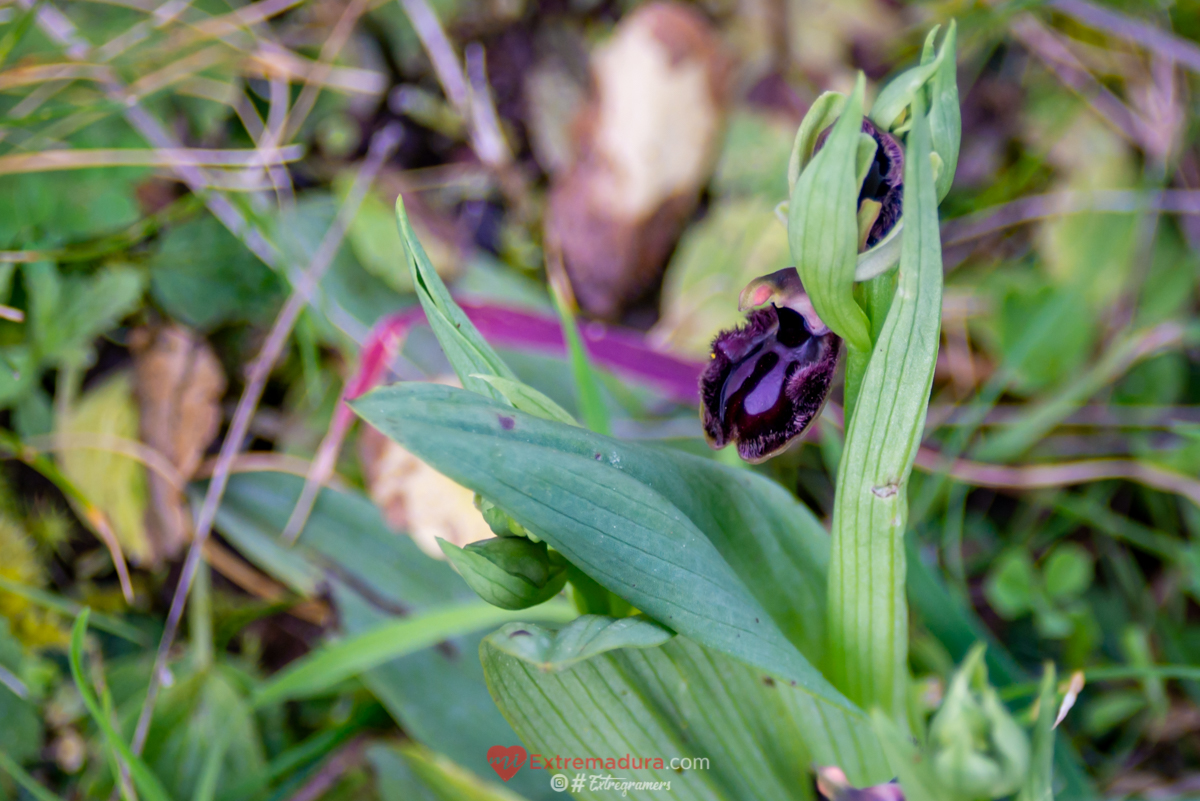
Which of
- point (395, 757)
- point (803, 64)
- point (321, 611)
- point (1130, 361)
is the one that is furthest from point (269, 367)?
point (1130, 361)

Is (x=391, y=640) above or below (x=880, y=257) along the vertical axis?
below

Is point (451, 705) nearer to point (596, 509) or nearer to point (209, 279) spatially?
point (596, 509)

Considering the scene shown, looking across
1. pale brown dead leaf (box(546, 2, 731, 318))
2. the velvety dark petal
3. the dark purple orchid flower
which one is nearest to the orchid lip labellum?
the velvety dark petal

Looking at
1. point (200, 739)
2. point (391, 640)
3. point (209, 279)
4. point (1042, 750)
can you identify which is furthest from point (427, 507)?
point (1042, 750)

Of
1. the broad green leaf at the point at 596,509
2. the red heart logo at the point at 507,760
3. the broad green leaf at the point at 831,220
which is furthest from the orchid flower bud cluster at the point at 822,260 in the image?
the red heart logo at the point at 507,760

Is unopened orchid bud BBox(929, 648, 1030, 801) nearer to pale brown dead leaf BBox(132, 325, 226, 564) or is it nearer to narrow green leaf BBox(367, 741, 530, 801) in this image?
narrow green leaf BBox(367, 741, 530, 801)

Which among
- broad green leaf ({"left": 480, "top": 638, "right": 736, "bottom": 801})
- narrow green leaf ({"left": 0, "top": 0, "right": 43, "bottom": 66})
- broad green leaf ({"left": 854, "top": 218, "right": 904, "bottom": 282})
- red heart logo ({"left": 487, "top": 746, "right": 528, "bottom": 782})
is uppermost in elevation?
narrow green leaf ({"left": 0, "top": 0, "right": 43, "bottom": 66})
